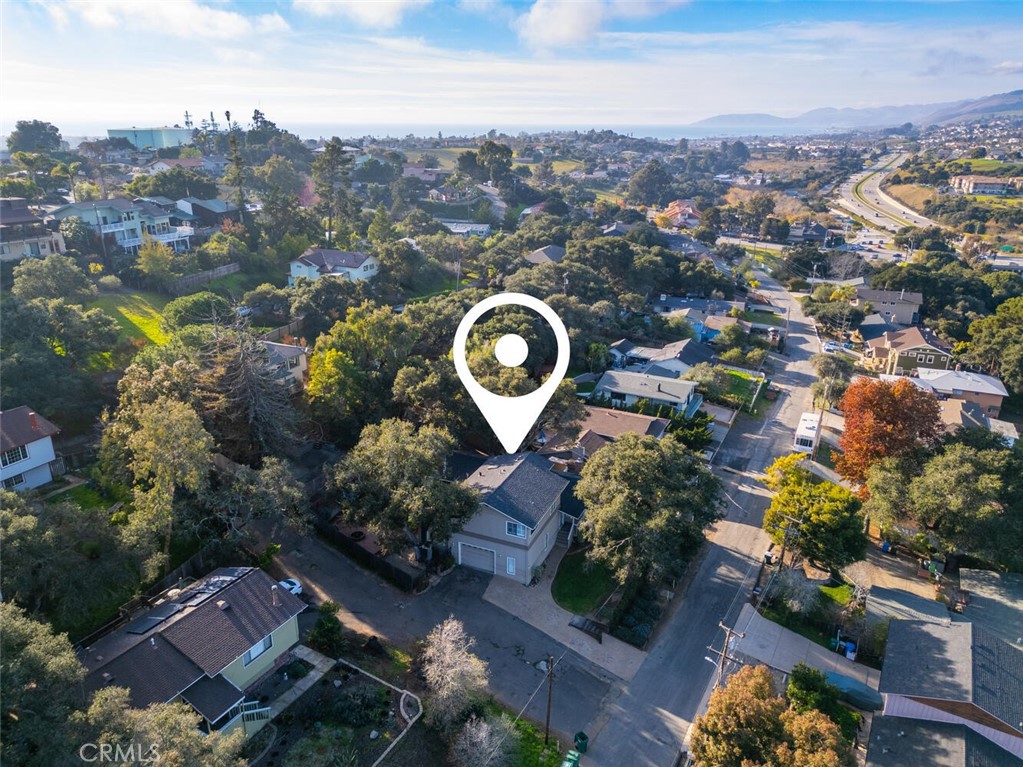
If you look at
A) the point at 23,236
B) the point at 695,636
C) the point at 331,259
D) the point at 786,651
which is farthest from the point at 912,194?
the point at 23,236

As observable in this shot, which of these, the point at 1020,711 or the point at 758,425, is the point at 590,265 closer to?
the point at 758,425

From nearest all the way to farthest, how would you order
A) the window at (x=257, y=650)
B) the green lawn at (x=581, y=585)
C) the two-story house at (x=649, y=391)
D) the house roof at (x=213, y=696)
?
the house roof at (x=213, y=696) < the window at (x=257, y=650) < the green lawn at (x=581, y=585) < the two-story house at (x=649, y=391)

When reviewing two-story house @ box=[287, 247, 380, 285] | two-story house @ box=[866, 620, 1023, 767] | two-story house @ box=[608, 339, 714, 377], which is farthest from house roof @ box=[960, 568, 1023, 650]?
two-story house @ box=[287, 247, 380, 285]

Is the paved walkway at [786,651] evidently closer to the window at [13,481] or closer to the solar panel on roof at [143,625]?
the solar panel on roof at [143,625]

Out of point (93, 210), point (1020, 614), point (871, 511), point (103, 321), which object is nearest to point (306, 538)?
point (103, 321)

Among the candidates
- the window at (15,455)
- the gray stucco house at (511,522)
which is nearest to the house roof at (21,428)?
the window at (15,455)

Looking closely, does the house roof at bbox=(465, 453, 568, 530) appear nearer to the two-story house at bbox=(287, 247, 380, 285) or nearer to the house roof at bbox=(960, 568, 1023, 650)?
the house roof at bbox=(960, 568, 1023, 650)

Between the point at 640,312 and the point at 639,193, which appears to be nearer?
the point at 640,312
